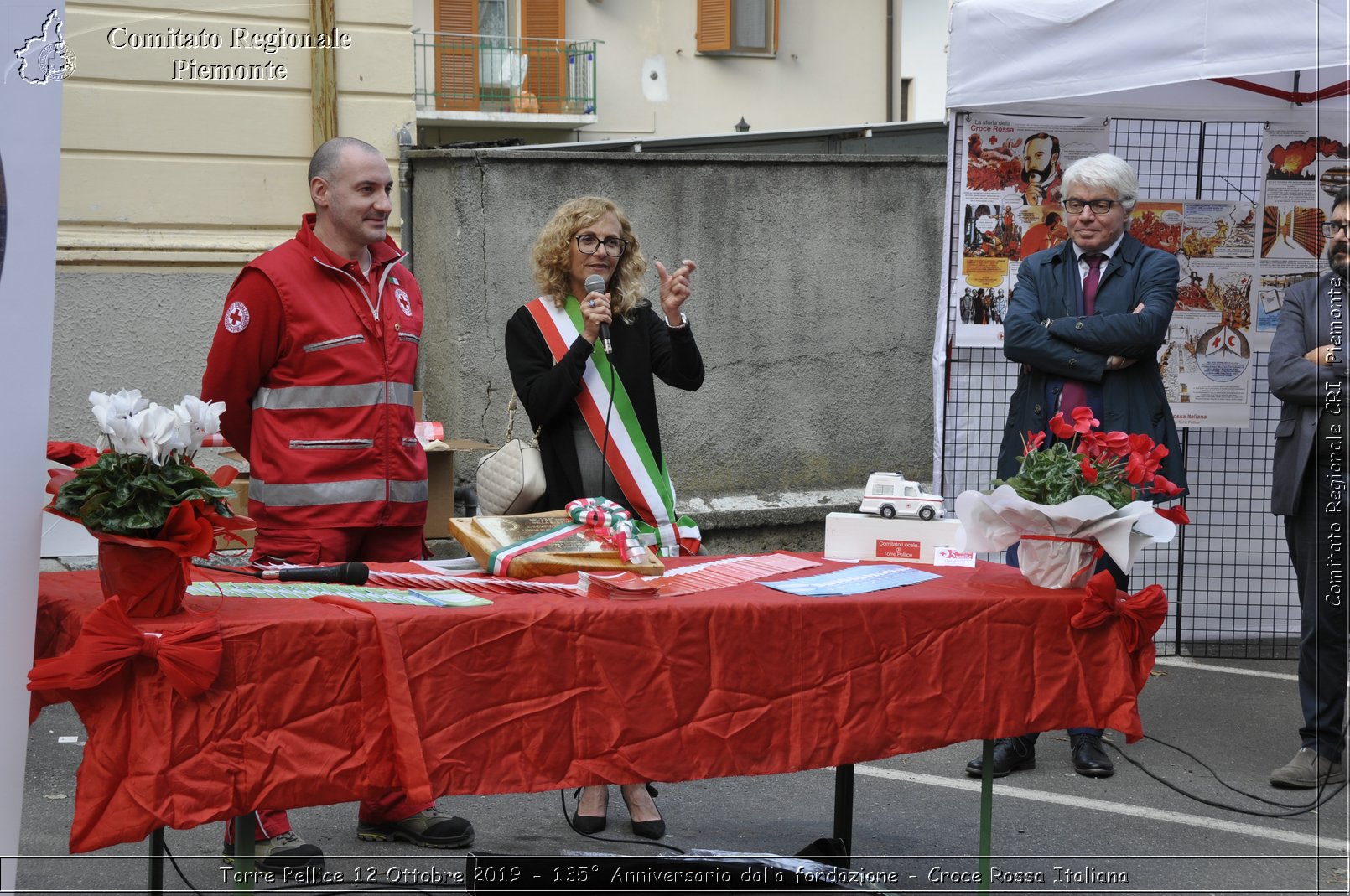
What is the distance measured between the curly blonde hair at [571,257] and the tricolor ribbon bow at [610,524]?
897 millimetres

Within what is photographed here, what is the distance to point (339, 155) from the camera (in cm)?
379

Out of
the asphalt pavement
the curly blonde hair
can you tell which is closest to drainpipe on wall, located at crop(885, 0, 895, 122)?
the asphalt pavement

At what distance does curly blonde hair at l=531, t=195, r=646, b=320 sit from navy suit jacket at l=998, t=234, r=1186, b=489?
5.13 feet

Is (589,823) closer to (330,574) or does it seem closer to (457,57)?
(330,574)

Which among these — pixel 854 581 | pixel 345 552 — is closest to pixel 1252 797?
pixel 854 581

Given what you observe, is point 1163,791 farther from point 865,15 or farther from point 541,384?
point 865,15

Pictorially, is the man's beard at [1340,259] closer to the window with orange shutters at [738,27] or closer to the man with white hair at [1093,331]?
the man with white hair at [1093,331]

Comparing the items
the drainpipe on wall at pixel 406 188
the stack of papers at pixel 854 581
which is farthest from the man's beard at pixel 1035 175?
the drainpipe on wall at pixel 406 188

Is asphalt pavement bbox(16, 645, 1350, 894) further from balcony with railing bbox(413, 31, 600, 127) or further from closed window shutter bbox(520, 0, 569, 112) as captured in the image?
closed window shutter bbox(520, 0, 569, 112)

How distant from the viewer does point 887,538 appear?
369 cm

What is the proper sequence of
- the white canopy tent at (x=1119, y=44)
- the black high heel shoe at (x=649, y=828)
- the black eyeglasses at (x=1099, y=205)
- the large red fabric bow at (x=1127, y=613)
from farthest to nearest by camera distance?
the black eyeglasses at (x=1099, y=205)
the white canopy tent at (x=1119, y=44)
the black high heel shoe at (x=649, y=828)
the large red fabric bow at (x=1127, y=613)

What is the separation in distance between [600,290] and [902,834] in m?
1.97

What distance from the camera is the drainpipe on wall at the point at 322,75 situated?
731 centimetres

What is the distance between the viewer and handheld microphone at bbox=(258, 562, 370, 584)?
124 inches
